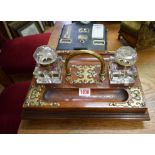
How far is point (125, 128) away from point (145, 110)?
10 centimetres

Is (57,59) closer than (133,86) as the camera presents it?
No

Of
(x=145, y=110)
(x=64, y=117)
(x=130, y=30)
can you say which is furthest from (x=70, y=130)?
(x=130, y=30)

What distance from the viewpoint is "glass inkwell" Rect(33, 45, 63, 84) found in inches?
33.0

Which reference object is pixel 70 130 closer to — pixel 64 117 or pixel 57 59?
pixel 64 117

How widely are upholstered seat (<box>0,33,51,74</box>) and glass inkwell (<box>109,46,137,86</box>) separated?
691 millimetres

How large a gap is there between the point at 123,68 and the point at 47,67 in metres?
0.31

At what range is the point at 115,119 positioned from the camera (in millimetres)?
764

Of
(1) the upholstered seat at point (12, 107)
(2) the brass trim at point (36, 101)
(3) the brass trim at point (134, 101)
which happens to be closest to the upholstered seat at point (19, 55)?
(1) the upholstered seat at point (12, 107)

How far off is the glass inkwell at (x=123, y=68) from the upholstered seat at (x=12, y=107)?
50 cm

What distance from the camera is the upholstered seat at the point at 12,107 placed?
0.98 metres

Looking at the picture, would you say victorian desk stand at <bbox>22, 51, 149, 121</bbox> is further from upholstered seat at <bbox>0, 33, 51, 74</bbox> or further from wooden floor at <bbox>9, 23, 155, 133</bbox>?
upholstered seat at <bbox>0, 33, 51, 74</bbox>

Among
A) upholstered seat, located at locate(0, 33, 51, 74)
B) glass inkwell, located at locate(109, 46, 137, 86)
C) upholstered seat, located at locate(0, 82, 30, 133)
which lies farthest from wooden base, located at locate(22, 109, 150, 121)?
upholstered seat, located at locate(0, 33, 51, 74)

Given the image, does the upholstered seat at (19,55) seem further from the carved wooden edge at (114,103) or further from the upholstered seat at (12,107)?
the carved wooden edge at (114,103)
